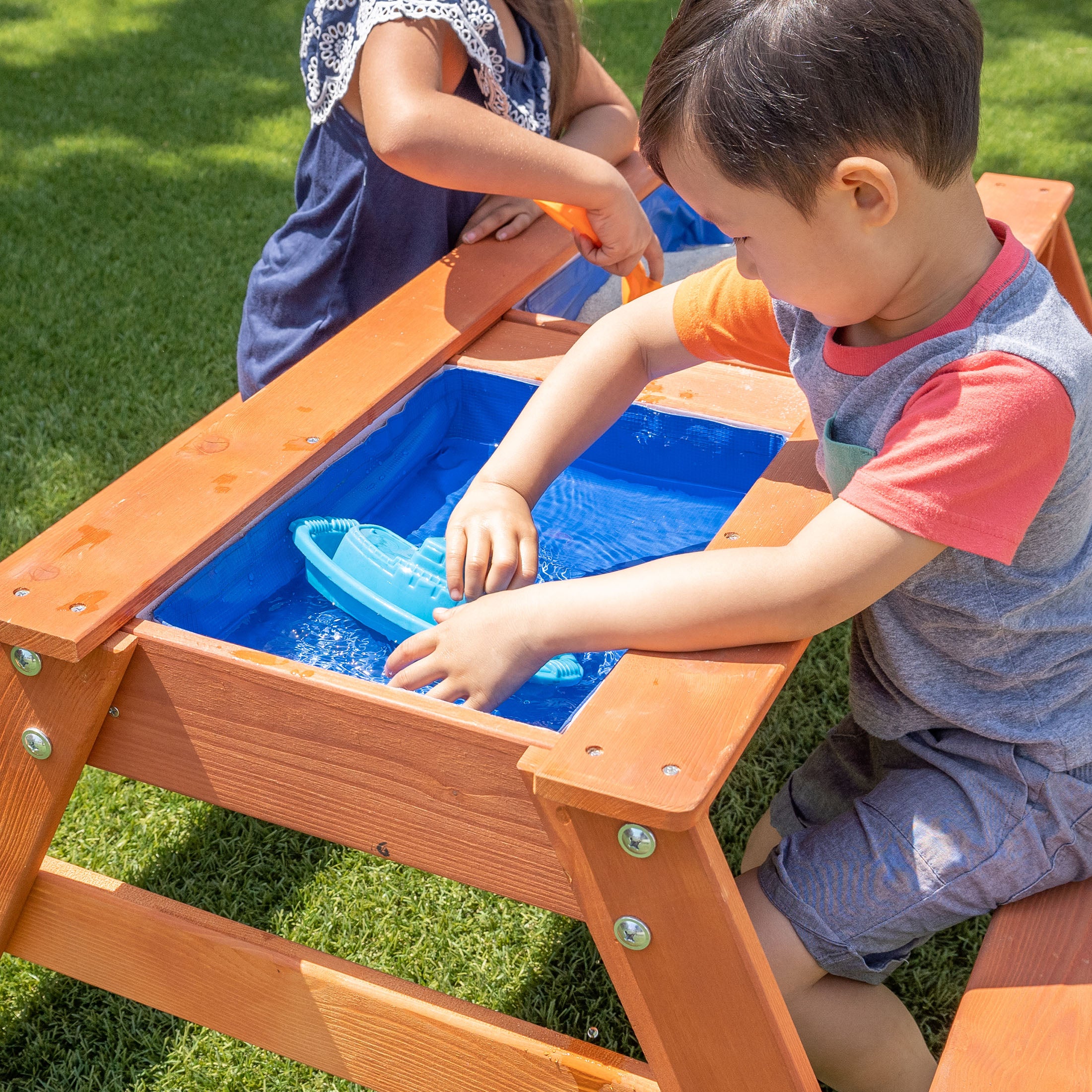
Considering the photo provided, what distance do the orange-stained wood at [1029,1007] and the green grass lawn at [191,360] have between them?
50 centimetres

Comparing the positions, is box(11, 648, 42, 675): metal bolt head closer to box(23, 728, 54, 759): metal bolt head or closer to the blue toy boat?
box(23, 728, 54, 759): metal bolt head

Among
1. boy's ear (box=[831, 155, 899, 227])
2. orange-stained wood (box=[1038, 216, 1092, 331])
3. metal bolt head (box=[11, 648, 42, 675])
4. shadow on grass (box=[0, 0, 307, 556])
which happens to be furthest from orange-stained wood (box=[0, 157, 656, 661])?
shadow on grass (box=[0, 0, 307, 556])

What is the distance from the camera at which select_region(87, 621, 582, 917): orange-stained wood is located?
93cm

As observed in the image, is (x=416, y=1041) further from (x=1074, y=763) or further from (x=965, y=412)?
(x=965, y=412)

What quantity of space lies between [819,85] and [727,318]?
433mm

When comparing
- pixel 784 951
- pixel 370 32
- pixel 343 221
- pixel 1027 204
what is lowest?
pixel 784 951

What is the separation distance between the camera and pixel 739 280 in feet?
4.19

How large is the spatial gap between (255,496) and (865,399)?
1.92ft

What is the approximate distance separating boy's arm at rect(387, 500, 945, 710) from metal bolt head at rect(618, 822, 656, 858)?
18 cm

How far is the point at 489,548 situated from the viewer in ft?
3.76

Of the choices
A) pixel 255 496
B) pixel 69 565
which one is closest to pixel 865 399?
pixel 255 496

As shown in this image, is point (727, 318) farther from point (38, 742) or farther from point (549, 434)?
point (38, 742)

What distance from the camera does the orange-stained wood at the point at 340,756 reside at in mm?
927

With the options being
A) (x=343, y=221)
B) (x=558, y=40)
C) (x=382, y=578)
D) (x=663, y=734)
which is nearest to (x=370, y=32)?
(x=343, y=221)
